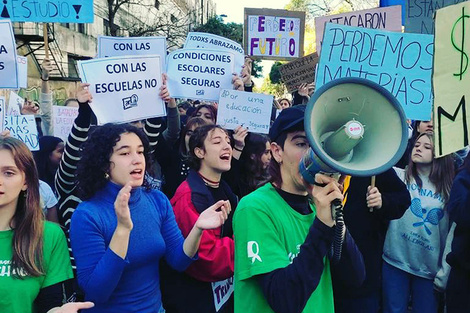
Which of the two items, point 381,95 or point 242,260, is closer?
point 381,95

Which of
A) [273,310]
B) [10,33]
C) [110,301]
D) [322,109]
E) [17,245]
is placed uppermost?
[10,33]

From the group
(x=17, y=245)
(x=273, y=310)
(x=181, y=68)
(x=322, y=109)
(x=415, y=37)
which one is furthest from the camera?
(x=181, y=68)

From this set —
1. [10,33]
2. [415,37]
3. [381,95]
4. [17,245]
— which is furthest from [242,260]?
[10,33]

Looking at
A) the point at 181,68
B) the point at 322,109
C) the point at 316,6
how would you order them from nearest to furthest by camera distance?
the point at 322,109 → the point at 181,68 → the point at 316,6

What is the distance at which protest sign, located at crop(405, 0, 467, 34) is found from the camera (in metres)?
4.03

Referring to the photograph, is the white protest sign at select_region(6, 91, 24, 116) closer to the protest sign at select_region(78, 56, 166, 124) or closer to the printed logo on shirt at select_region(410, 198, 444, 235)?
the protest sign at select_region(78, 56, 166, 124)

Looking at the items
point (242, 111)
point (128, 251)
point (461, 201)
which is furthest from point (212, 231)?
point (242, 111)

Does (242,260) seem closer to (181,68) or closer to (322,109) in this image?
(322,109)

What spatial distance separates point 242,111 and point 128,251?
2633 millimetres

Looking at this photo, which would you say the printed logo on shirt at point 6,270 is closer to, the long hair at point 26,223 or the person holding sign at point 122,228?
the long hair at point 26,223

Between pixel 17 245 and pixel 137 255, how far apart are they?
0.56 meters

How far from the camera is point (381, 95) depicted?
1691 mm

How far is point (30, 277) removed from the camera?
2020 mm

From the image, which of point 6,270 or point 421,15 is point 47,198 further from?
point 421,15
